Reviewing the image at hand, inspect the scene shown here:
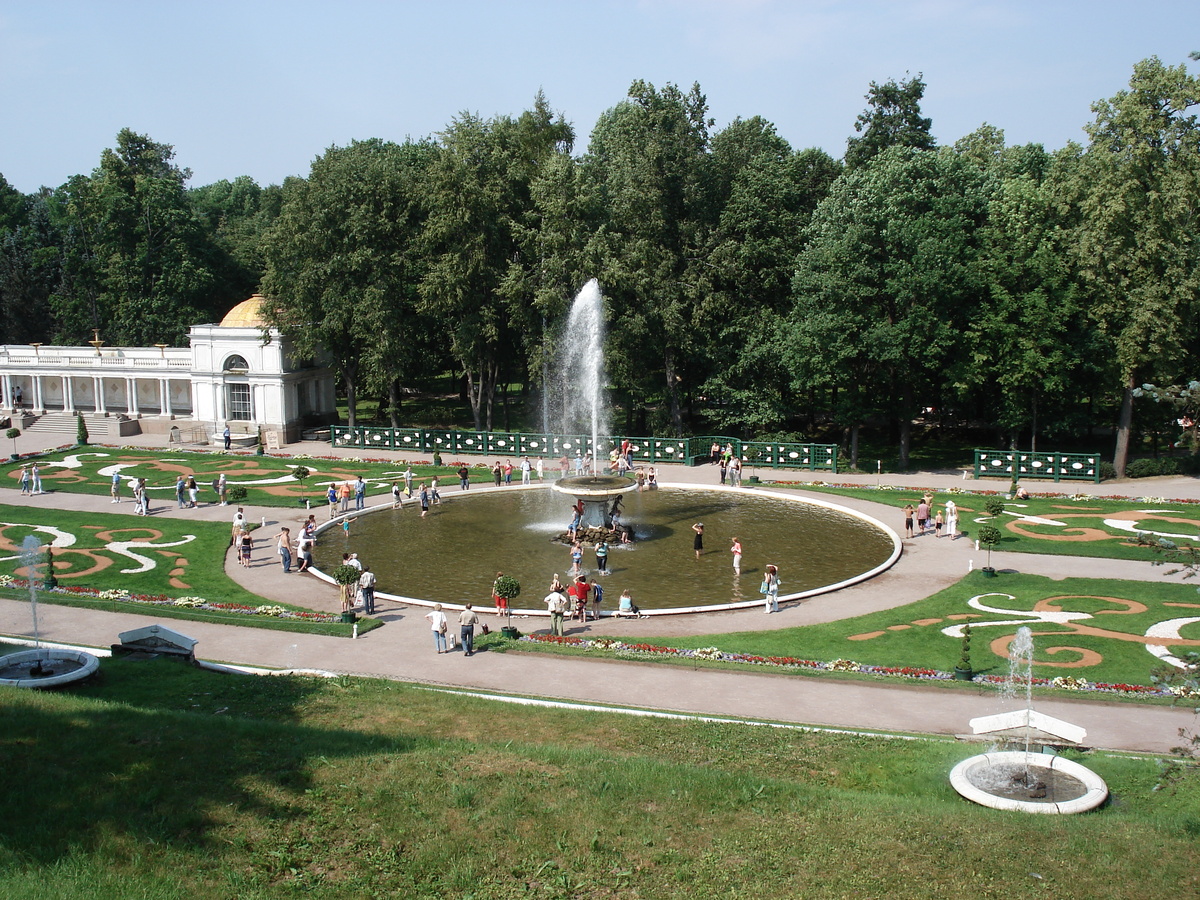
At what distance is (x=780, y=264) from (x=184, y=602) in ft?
131

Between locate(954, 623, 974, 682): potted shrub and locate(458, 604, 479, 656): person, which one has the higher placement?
locate(458, 604, 479, 656): person

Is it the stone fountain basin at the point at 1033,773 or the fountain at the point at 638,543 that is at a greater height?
the fountain at the point at 638,543

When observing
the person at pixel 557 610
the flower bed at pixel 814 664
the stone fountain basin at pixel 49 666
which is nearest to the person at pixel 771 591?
the flower bed at pixel 814 664

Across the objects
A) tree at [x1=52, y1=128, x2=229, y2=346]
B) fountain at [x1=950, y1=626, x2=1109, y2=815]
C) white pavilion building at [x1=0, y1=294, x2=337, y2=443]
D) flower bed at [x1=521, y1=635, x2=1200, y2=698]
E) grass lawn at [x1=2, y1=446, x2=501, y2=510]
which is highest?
tree at [x1=52, y1=128, x2=229, y2=346]

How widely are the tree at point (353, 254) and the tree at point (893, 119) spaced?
30.1 meters

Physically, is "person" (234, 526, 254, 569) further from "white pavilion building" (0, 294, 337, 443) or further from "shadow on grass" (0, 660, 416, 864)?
"white pavilion building" (0, 294, 337, 443)

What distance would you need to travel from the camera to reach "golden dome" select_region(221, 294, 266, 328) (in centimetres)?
6353

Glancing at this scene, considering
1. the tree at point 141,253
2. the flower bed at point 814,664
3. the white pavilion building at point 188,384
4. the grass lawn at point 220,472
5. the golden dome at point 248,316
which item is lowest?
the flower bed at point 814,664

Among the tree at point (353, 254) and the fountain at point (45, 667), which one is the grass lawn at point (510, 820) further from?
the tree at point (353, 254)

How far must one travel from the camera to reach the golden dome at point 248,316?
63.5 meters

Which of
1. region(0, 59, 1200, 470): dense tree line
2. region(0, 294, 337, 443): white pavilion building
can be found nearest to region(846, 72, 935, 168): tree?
region(0, 59, 1200, 470): dense tree line

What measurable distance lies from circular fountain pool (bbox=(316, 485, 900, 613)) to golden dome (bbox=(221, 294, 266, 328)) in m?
25.5

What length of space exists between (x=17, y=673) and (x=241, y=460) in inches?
→ 1496

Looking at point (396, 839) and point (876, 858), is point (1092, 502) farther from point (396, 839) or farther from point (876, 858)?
point (396, 839)
